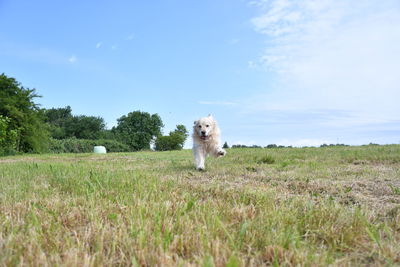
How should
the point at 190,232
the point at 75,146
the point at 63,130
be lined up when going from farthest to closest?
the point at 63,130, the point at 75,146, the point at 190,232

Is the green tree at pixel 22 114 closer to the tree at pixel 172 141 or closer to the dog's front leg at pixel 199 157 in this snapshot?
the dog's front leg at pixel 199 157

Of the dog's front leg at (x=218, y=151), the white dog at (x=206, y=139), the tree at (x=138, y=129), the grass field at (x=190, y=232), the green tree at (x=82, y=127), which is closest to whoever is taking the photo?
the grass field at (x=190, y=232)

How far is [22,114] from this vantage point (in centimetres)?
2631

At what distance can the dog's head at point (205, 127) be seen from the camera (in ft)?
24.8

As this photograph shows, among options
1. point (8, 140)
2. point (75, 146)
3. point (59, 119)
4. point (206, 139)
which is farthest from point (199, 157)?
point (59, 119)

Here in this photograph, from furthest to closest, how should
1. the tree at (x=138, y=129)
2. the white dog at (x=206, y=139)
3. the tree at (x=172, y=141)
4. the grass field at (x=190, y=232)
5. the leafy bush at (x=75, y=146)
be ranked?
the tree at (x=138, y=129) < the tree at (x=172, y=141) < the leafy bush at (x=75, y=146) < the white dog at (x=206, y=139) < the grass field at (x=190, y=232)

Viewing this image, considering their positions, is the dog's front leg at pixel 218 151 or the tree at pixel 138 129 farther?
the tree at pixel 138 129

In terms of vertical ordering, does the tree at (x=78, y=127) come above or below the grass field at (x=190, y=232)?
above

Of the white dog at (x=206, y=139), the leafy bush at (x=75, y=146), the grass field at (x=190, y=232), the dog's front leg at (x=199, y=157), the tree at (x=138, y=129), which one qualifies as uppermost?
the tree at (x=138, y=129)

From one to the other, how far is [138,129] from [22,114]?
36.7 meters

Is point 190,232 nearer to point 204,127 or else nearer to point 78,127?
point 204,127

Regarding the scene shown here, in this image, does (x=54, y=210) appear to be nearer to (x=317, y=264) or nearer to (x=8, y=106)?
(x=317, y=264)

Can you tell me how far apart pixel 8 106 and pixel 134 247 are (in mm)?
28520

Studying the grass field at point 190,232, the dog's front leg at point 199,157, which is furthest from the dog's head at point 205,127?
the grass field at point 190,232
